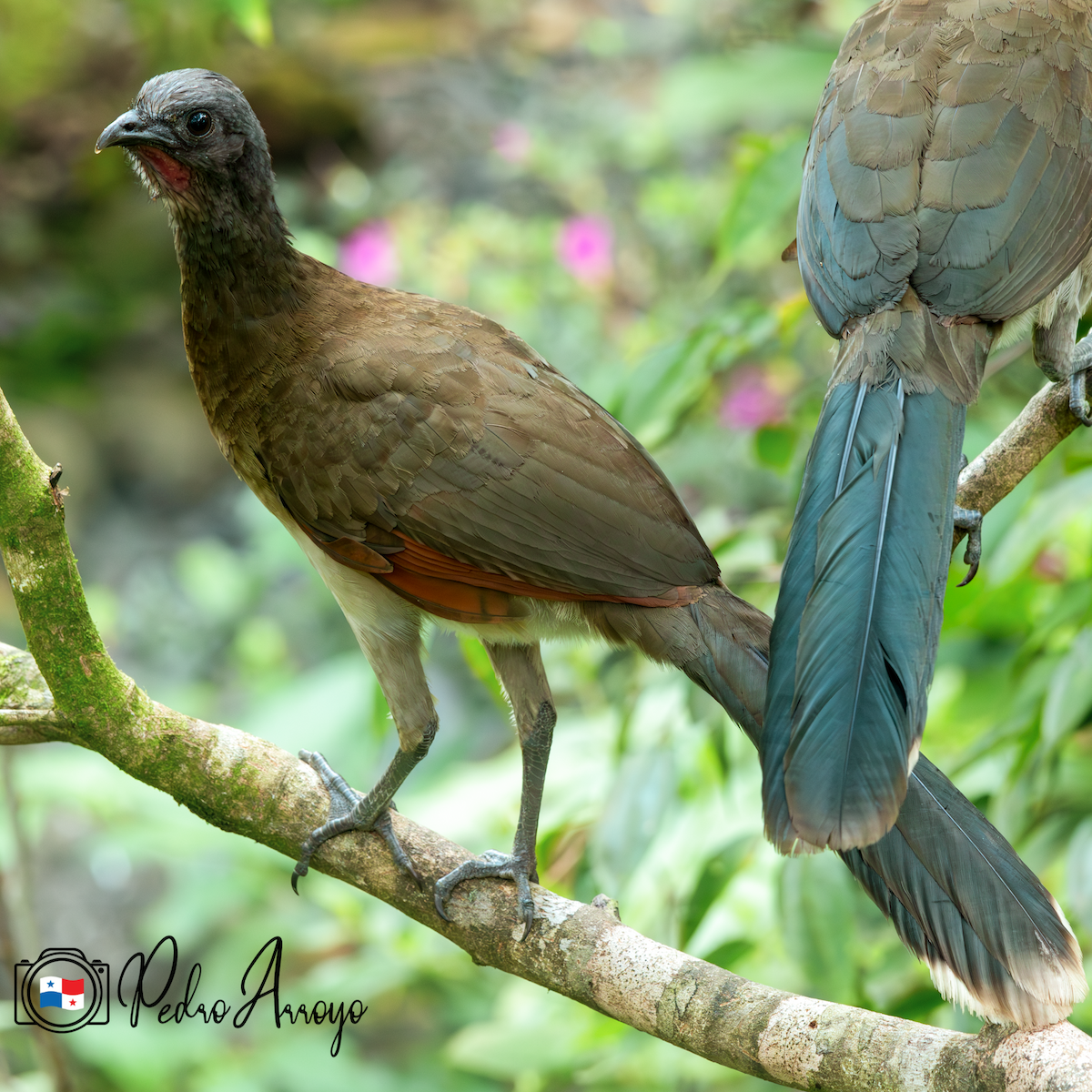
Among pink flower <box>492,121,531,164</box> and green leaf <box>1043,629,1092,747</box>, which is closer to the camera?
green leaf <box>1043,629,1092,747</box>

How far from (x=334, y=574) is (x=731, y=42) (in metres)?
3.61

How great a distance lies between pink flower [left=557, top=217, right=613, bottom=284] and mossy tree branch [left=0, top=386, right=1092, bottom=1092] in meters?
3.53

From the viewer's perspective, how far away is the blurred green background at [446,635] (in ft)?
8.90

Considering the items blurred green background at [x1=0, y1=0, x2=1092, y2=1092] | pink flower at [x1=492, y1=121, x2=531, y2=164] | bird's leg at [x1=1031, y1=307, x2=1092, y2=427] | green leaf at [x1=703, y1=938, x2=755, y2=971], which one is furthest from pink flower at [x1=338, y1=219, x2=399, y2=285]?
green leaf at [x1=703, y1=938, x2=755, y2=971]

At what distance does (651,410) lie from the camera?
2.73 metres

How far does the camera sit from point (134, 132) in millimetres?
2406

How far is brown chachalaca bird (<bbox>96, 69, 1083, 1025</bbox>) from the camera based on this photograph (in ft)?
7.77

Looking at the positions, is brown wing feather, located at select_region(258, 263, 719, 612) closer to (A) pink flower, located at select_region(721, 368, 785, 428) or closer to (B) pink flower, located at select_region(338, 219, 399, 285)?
(A) pink flower, located at select_region(721, 368, 785, 428)

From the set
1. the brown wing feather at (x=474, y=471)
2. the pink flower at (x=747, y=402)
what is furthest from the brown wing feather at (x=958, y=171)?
the pink flower at (x=747, y=402)

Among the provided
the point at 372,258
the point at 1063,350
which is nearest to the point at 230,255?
the point at 1063,350

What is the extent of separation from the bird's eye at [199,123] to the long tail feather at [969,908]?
158cm

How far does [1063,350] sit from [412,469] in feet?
4.37

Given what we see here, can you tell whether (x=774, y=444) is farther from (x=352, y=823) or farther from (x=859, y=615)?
(x=352, y=823)

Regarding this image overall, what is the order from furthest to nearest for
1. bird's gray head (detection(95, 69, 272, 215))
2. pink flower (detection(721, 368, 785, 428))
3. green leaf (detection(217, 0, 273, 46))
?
pink flower (detection(721, 368, 785, 428)) < green leaf (detection(217, 0, 273, 46)) < bird's gray head (detection(95, 69, 272, 215))
